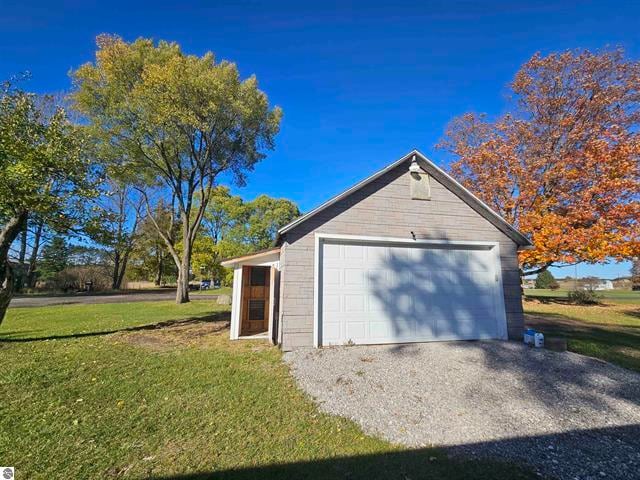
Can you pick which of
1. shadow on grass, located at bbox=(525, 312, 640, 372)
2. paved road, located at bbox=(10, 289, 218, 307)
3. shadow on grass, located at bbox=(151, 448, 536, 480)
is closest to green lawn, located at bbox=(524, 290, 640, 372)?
shadow on grass, located at bbox=(525, 312, 640, 372)

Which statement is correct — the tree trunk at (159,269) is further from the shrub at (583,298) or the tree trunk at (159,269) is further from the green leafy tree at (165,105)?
the shrub at (583,298)

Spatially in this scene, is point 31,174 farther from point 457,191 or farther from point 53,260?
point 53,260

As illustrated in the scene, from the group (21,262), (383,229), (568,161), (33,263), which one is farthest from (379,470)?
(33,263)

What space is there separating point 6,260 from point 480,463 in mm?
10274

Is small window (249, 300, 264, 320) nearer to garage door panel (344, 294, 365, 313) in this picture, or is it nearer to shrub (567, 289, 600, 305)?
garage door panel (344, 294, 365, 313)

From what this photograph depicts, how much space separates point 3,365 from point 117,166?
12.0 m

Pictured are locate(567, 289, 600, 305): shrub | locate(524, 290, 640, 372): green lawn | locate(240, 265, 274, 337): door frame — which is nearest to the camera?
locate(524, 290, 640, 372): green lawn

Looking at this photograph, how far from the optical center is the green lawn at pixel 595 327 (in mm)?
6977

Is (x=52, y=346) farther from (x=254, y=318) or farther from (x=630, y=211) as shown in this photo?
(x=630, y=211)

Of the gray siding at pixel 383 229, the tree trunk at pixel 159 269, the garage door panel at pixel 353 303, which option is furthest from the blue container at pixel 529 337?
the tree trunk at pixel 159 269

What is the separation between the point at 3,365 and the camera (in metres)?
5.62

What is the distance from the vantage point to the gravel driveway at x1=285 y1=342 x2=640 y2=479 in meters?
3.27

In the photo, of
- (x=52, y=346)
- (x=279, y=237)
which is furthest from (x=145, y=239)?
(x=279, y=237)

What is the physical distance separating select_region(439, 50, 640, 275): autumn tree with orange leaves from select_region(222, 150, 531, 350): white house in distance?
7.76 m
